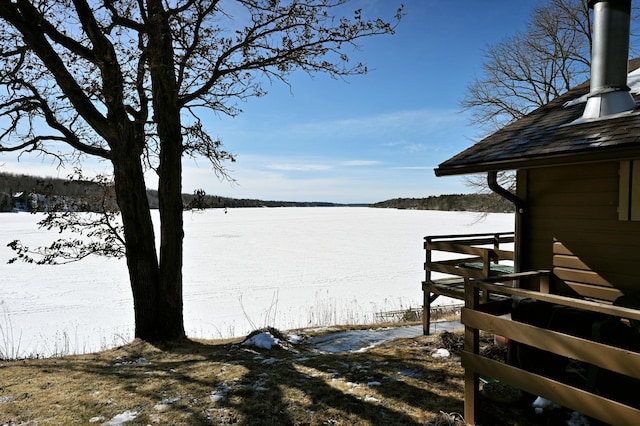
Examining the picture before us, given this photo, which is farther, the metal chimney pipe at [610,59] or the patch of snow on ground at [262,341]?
the patch of snow on ground at [262,341]

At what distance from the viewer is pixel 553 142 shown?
148 inches

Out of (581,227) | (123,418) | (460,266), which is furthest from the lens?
(460,266)

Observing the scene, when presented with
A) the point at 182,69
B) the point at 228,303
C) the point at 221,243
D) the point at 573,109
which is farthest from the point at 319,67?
the point at 221,243

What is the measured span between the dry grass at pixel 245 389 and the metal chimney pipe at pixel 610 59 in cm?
321

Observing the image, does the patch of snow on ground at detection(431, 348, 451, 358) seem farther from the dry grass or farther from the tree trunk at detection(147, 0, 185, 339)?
the tree trunk at detection(147, 0, 185, 339)

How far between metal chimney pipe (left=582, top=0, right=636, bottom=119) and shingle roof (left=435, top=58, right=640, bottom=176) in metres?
0.24

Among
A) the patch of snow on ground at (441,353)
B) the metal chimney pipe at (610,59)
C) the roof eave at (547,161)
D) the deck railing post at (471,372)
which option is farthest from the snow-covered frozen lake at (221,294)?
the metal chimney pipe at (610,59)

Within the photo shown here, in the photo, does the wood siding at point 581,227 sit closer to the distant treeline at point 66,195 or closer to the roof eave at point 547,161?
the roof eave at point 547,161

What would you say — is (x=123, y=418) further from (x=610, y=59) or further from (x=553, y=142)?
(x=610, y=59)

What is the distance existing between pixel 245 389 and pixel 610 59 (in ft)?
17.4

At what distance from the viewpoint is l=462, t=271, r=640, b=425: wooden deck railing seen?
2311mm

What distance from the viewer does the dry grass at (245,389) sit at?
3381 mm

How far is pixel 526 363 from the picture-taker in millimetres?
3232

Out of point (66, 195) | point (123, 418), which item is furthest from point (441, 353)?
point (66, 195)
